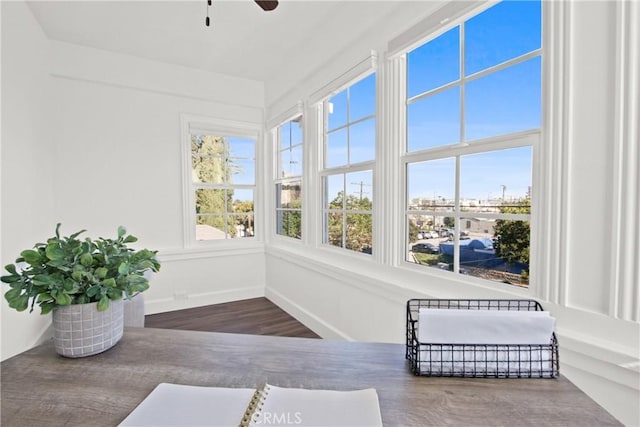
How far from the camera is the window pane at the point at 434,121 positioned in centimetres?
176

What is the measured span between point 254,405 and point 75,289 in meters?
0.66

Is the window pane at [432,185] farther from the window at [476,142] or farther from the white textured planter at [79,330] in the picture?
the white textured planter at [79,330]

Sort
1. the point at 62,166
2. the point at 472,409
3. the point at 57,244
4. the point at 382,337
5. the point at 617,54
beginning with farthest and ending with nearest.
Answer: the point at 62,166, the point at 382,337, the point at 617,54, the point at 57,244, the point at 472,409

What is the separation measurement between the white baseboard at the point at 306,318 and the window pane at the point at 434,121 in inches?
64.1

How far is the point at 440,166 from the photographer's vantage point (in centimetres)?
184

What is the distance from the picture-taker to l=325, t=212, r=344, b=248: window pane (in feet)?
9.23

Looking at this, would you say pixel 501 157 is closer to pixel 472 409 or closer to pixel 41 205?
pixel 472 409

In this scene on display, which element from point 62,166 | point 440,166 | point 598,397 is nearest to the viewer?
point 598,397

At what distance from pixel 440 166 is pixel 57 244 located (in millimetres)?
1823

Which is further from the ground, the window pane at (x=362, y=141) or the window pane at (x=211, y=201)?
the window pane at (x=362, y=141)

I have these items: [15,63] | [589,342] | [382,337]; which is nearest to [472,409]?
[589,342]

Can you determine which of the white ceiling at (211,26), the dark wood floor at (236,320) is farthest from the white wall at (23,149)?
the dark wood floor at (236,320)

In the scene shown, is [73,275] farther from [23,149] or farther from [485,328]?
[23,149]

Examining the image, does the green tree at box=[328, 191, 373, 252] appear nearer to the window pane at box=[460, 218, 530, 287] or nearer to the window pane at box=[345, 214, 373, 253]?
the window pane at box=[345, 214, 373, 253]
